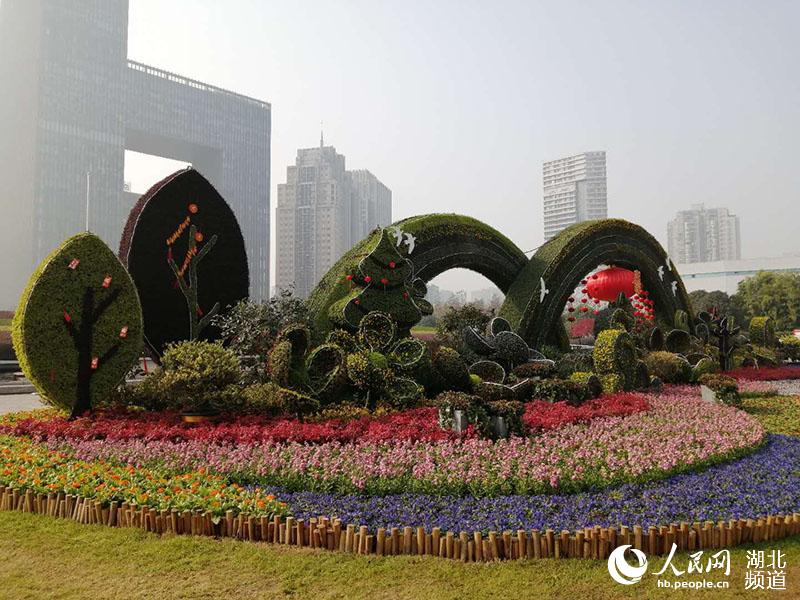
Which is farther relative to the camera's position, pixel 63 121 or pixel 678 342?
pixel 63 121

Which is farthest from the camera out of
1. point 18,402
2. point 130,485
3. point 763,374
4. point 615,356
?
point 763,374

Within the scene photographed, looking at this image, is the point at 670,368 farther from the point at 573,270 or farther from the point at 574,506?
the point at 574,506

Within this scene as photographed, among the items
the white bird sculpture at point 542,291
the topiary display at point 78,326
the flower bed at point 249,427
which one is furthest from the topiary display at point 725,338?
the topiary display at point 78,326

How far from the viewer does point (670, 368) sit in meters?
13.4

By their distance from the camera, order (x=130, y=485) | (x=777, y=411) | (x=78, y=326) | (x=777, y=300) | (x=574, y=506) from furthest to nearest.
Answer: (x=777, y=300) < (x=777, y=411) < (x=78, y=326) < (x=130, y=485) < (x=574, y=506)

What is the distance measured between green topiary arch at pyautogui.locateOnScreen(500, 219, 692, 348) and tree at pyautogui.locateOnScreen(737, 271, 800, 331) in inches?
1042

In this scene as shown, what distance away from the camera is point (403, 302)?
10789 millimetres

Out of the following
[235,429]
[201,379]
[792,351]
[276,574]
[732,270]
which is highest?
[732,270]

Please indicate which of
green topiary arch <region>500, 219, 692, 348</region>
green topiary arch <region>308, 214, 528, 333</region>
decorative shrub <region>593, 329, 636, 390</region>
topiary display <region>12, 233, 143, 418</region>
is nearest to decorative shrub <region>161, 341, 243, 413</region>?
topiary display <region>12, 233, 143, 418</region>

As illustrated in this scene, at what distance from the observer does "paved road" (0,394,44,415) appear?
11.5m

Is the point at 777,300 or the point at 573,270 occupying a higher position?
the point at 777,300

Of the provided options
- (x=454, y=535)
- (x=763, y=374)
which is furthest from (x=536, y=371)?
(x=763, y=374)

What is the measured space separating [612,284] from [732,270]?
64.7 metres

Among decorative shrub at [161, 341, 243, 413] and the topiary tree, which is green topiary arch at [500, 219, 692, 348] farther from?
decorative shrub at [161, 341, 243, 413]
